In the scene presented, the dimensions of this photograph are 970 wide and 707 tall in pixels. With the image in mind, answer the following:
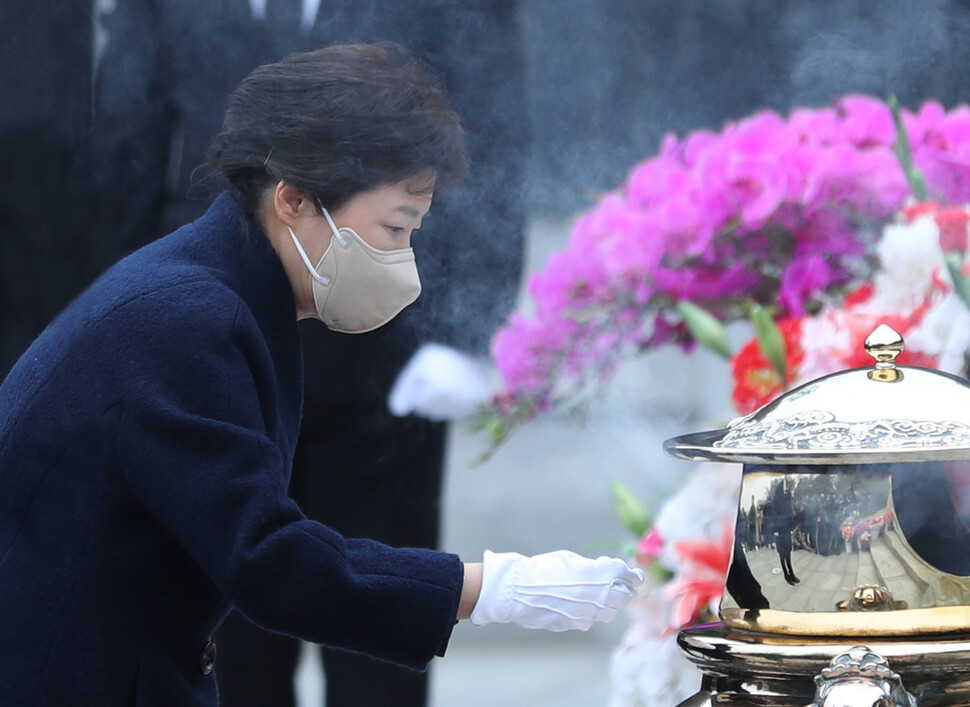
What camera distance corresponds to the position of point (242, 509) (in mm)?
1451

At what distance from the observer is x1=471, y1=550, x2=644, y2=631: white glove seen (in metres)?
1.57

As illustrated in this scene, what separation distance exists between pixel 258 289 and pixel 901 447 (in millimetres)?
757

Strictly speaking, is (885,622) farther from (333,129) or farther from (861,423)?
(333,129)

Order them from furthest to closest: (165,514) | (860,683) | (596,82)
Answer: (596,82)
(165,514)
(860,683)

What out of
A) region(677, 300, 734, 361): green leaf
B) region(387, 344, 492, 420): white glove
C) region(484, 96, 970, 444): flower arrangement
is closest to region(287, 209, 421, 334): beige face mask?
region(484, 96, 970, 444): flower arrangement

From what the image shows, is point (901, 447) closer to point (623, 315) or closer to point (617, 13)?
point (623, 315)

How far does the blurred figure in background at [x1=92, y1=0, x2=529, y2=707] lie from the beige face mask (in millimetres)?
1130

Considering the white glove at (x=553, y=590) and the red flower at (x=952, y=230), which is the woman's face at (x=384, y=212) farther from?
the red flower at (x=952, y=230)

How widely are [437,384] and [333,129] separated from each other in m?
1.31

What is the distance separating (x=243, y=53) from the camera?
320 centimetres

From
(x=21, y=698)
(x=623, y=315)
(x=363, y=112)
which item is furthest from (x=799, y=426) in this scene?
(x=21, y=698)

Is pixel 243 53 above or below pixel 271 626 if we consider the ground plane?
above

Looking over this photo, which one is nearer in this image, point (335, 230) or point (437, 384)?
point (335, 230)

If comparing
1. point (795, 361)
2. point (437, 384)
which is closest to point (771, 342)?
point (795, 361)
